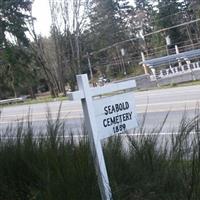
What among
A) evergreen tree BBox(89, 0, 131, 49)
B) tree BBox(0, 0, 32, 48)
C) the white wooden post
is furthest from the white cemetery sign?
evergreen tree BBox(89, 0, 131, 49)

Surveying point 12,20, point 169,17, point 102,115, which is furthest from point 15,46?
point 169,17

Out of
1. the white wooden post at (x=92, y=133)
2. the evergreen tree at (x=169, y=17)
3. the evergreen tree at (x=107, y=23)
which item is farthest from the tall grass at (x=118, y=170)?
the evergreen tree at (x=169, y=17)

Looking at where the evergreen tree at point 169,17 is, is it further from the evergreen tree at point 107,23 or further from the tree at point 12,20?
the tree at point 12,20

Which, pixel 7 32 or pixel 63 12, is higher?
pixel 63 12

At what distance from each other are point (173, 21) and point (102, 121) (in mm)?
75843

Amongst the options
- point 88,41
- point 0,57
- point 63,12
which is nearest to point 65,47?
point 63,12

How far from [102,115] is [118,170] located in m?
0.51

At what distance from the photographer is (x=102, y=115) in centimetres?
424

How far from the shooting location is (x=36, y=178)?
4.67 m

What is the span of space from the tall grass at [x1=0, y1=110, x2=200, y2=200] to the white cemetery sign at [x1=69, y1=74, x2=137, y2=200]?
0.14 m

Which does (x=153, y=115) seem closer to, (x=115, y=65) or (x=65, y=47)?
(x=65, y=47)

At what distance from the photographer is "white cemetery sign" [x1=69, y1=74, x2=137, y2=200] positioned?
156 inches

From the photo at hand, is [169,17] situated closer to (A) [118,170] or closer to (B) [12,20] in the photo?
(B) [12,20]

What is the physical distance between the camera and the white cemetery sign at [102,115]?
396 centimetres
